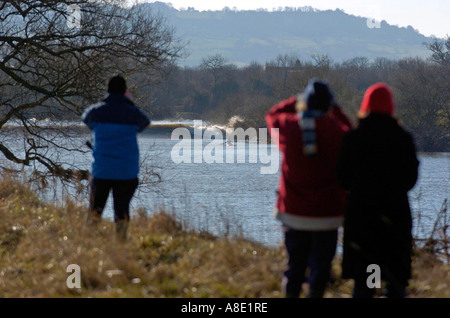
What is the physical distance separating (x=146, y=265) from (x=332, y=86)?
42058 mm

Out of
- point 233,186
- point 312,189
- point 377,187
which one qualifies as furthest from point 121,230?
point 233,186

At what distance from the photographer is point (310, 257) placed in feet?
15.0

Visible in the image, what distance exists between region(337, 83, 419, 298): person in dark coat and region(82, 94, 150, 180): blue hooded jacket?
102 inches

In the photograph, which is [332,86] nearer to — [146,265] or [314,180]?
[146,265]

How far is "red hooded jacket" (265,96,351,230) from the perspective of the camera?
4.43 m

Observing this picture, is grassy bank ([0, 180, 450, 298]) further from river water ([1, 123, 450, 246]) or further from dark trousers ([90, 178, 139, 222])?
river water ([1, 123, 450, 246])

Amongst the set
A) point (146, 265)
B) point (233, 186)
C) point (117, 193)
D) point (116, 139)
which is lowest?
point (233, 186)

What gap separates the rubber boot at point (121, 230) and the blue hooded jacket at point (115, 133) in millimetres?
493

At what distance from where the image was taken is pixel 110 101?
20.4ft

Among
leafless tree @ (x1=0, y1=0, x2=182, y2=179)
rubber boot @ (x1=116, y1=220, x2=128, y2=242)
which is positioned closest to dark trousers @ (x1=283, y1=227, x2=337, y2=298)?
rubber boot @ (x1=116, y1=220, x2=128, y2=242)

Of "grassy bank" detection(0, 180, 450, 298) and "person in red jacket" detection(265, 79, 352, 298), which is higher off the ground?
"person in red jacket" detection(265, 79, 352, 298)

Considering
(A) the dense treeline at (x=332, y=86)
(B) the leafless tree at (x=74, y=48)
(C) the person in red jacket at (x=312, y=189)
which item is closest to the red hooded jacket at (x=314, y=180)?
(C) the person in red jacket at (x=312, y=189)

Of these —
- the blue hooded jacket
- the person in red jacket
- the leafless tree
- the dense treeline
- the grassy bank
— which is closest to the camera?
the person in red jacket
